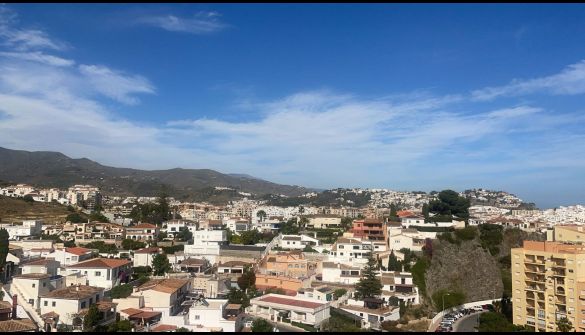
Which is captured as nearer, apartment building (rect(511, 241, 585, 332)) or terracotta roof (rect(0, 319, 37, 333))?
terracotta roof (rect(0, 319, 37, 333))

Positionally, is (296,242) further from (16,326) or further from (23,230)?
(23,230)

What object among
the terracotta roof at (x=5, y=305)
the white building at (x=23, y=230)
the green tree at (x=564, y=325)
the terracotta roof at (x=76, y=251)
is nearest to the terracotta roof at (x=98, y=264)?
the terracotta roof at (x=76, y=251)

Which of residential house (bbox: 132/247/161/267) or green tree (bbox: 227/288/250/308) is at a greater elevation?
residential house (bbox: 132/247/161/267)

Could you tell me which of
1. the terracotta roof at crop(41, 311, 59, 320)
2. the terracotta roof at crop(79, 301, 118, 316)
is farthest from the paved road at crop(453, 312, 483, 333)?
the terracotta roof at crop(41, 311, 59, 320)

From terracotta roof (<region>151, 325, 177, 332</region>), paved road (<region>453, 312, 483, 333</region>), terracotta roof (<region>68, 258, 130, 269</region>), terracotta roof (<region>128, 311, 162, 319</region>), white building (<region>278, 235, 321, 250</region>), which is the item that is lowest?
paved road (<region>453, 312, 483, 333</region>)

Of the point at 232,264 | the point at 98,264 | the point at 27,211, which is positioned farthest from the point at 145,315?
the point at 27,211

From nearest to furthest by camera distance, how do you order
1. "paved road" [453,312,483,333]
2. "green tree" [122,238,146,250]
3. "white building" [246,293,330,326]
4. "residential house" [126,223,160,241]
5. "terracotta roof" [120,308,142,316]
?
"terracotta roof" [120,308,142,316] → "white building" [246,293,330,326] → "paved road" [453,312,483,333] → "green tree" [122,238,146,250] → "residential house" [126,223,160,241]

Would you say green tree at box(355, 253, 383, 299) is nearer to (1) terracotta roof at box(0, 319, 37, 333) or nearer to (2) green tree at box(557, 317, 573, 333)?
(2) green tree at box(557, 317, 573, 333)

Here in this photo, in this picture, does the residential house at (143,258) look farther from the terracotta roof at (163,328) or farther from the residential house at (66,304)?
the terracotta roof at (163,328)
